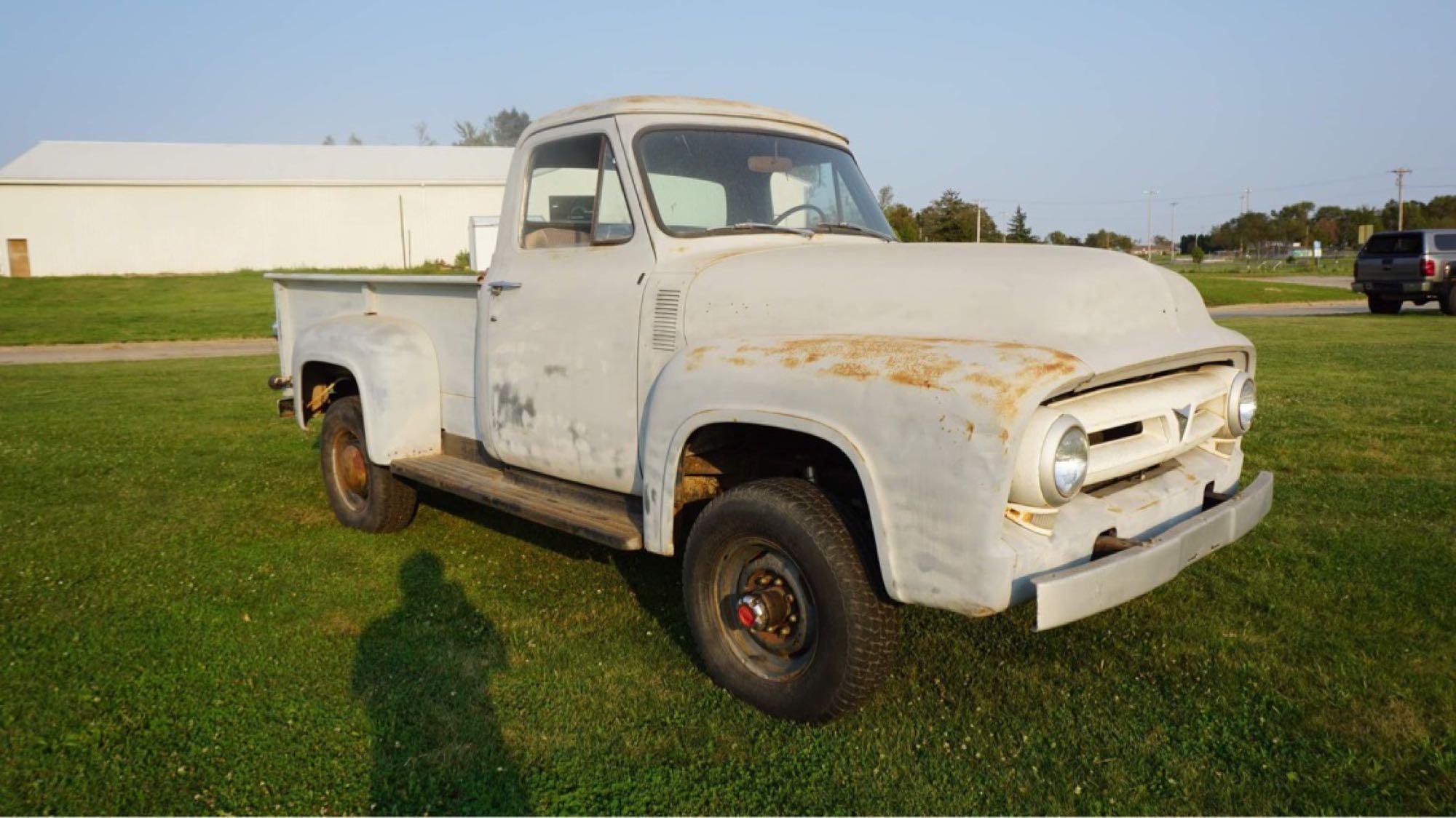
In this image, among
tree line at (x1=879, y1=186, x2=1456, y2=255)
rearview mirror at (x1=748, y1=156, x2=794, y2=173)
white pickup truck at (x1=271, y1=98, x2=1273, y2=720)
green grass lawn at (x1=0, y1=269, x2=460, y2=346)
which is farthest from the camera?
tree line at (x1=879, y1=186, x2=1456, y2=255)

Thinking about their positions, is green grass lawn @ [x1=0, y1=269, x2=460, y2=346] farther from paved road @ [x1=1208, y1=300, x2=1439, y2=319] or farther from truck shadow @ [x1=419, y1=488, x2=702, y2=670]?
paved road @ [x1=1208, y1=300, x2=1439, y2=319]

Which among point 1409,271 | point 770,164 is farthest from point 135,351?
point 1409,271

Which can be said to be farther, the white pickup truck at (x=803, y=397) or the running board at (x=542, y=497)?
the running board at (x=542, y=497)

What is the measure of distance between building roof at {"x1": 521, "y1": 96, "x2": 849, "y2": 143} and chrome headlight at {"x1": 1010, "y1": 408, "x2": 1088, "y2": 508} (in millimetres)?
2263

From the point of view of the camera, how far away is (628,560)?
17.6 ft

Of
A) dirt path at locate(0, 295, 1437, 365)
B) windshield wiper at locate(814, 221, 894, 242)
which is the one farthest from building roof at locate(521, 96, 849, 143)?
dirt path at locate(0, 295, 1437, 365)

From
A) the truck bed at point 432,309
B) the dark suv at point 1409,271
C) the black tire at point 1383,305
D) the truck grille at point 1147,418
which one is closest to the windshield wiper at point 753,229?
the truck bed at point 432,309

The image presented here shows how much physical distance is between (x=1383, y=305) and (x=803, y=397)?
23981mm

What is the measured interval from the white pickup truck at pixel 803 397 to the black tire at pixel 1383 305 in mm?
21993

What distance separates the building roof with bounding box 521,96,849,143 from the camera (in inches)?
177

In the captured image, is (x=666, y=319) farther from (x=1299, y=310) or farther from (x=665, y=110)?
(x=1299, y=310)

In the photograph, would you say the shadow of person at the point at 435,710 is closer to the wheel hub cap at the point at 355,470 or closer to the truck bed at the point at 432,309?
the truck bed at the point at 432,309

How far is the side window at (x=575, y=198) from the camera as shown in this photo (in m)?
4.44

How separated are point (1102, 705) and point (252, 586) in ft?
12.4
